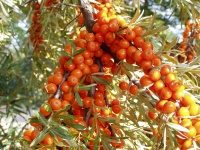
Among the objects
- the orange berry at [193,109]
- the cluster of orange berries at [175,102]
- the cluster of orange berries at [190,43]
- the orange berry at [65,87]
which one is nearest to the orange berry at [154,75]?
the cluster of orange berries at [175,102]

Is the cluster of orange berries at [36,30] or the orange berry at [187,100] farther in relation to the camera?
the cluster of orange berries at [36,30]

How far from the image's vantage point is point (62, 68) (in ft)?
2.62

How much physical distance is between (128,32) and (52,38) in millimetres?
785

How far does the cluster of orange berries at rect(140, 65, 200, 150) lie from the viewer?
26.6 inches

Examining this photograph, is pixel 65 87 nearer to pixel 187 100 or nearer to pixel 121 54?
pixel 121 54

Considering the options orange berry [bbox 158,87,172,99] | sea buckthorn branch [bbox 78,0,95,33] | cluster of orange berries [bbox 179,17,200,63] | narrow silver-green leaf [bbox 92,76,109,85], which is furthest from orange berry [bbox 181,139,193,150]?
cluster of orange berries [bbox 179,17,200,63]

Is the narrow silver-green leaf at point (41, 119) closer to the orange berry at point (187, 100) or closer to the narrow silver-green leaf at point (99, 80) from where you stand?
the narrow silver-green leaf at point (99, 80)

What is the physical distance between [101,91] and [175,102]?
0.20 m

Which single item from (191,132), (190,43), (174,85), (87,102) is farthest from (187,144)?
(190,43)

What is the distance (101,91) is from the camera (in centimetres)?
81

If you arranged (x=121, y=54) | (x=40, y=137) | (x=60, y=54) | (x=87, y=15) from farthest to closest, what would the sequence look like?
(x=60, y=54) → (x=87, y=15) → (x=121, y=54) → (x=40, y=137)

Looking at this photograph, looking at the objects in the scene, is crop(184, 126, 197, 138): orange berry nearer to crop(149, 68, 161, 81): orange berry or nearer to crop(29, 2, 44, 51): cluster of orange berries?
crop(149, 68, 161, 81): orange berry

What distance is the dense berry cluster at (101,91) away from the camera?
688 millimetres

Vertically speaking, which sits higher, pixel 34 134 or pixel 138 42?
pixel 138 42
